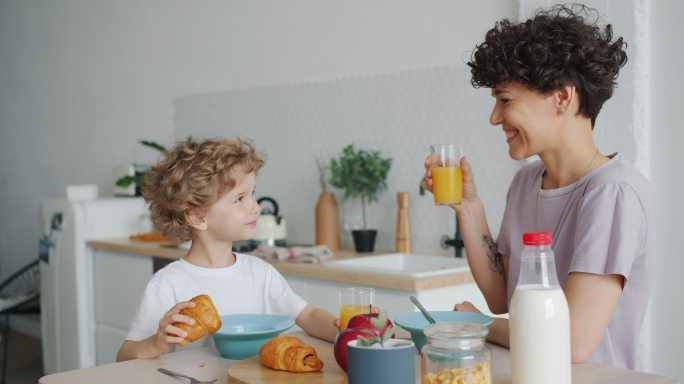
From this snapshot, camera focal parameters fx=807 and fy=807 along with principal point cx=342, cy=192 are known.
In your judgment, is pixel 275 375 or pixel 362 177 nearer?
pixel 275 375

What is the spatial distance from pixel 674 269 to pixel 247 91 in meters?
2.44

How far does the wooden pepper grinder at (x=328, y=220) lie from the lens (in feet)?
12.2

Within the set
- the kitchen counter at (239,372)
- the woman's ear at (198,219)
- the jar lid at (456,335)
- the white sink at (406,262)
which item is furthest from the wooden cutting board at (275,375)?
the white sink at (406,262)

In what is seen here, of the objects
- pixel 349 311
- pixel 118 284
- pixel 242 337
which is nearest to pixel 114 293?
pixel 118 284

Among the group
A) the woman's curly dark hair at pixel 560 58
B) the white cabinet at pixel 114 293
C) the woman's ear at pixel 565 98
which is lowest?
the white cabinet at pixel 114 293

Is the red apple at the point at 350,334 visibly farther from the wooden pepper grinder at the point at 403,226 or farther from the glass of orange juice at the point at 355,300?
the wooden pepper grinder at the point at 403,226

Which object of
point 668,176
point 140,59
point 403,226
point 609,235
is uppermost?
point 140,59

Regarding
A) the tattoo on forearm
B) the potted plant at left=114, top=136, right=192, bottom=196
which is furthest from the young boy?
the potted plant at left=114, top=136, right=192, bottom=196

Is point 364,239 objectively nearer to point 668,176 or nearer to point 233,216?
point 668,176

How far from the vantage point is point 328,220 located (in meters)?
3.71

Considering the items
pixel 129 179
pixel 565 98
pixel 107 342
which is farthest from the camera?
pixel 129 179

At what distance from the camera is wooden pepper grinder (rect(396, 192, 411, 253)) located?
11.3 ft

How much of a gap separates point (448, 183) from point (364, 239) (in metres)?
1.65

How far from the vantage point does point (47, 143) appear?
20.4 feet
